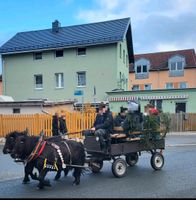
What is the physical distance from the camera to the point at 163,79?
53125 mm

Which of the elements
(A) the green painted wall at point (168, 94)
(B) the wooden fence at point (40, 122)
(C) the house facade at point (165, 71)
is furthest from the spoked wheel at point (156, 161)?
(C) the house facade at point (165, 71)

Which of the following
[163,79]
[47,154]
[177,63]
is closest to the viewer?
[47,154]

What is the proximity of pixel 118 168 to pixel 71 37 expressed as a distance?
31631 mm

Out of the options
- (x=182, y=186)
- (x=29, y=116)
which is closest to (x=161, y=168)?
(x=182, y=186)

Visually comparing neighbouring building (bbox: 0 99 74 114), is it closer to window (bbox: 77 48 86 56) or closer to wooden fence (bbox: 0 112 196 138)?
wooden fence (bbox: 0 112 196 138)

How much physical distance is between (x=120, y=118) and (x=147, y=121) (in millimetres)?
907

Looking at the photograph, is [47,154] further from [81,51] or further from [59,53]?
[59,53]

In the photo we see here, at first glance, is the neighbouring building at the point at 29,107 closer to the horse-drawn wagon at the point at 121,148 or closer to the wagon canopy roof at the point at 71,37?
the wagon canopy roof at the point at 71,37

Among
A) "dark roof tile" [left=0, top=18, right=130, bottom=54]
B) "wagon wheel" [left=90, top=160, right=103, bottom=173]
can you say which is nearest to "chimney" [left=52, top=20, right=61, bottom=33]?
"dark roof tile" [left=0, top=18, right=130, bottom=54]

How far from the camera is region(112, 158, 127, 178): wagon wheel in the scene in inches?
392

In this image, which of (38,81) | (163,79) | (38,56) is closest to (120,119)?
(38,81)

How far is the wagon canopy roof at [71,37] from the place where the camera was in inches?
1500

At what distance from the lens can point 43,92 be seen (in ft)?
132

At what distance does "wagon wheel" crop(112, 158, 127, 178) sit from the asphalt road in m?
0.15
